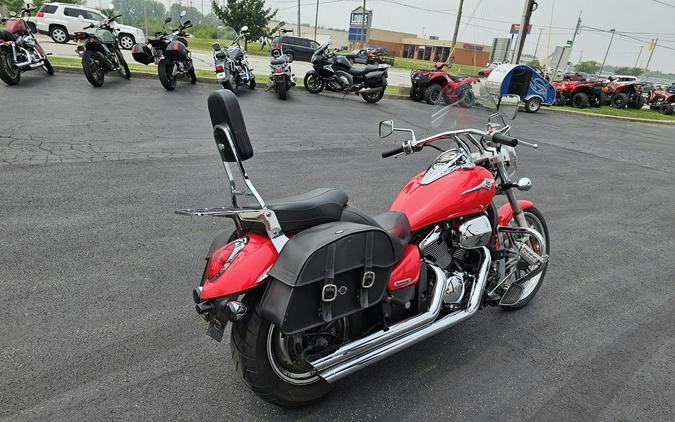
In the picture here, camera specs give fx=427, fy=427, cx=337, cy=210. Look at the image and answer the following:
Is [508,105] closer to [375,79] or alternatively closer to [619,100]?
[375,79]

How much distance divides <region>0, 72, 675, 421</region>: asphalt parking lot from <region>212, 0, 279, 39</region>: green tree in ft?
104

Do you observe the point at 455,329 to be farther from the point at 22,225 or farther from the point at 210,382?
the point at 22,225

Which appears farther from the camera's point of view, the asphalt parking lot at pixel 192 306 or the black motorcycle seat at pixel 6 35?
the black motorcycle seat at pixel 6 35

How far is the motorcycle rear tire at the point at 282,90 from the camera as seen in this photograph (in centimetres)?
1103

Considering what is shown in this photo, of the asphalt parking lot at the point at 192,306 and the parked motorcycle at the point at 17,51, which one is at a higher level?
the parked motorcycle at the point at 17,51

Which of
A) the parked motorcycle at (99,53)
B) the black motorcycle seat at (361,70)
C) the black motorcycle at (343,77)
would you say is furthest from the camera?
the black motorcycle seat at (361,70)

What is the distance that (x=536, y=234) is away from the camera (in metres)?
2.90

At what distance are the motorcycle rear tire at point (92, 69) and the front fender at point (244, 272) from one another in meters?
9.28

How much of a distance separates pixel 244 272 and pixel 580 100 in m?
20.8

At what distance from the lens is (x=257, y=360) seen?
75.9 inches

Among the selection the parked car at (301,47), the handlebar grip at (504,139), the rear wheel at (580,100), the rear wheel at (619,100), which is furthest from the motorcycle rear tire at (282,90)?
the parked car at (301,47)

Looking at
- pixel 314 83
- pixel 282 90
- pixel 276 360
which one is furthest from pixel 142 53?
pixel 276 360

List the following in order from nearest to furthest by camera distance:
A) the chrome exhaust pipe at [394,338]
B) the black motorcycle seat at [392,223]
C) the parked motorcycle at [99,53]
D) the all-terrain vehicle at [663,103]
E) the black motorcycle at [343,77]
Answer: the chrome exhaust pipe at [394,338]
the black motorcycle seat at [392,223]
the parked motorcycle at [99,53]
the black motorcycle at [343,77]
the all-terrain vehicle at [663,103]

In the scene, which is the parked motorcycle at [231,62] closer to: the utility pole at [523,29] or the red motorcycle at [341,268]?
the red motorcycle at [341,268]
